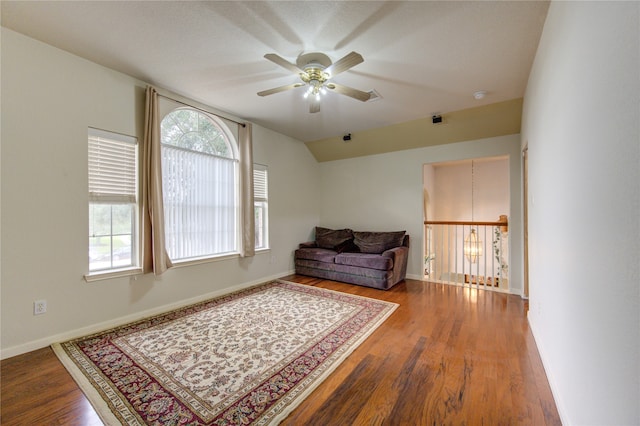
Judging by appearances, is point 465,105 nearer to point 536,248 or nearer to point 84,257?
point 536,248

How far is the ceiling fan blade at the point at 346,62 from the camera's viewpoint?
2.09 metres

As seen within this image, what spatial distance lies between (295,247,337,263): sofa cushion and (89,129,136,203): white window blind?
2892mm

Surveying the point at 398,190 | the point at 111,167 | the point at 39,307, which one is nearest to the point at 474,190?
the point at 398,190

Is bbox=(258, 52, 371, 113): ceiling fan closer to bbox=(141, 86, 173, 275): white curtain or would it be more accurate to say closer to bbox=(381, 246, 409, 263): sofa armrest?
bbox=(141, 86, 173, 275): white curtain

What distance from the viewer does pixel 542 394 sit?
175 centimetres

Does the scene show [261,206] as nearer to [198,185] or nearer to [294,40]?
[198,185]

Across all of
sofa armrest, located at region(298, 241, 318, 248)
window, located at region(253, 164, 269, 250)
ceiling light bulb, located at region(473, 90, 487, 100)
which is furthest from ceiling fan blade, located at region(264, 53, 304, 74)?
sofa armrest, located at region(298, 241, 318, 248)

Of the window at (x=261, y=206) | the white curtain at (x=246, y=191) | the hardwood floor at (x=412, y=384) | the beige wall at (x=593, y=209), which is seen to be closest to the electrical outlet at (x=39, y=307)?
the hardwood floor at (x=412, y=384)

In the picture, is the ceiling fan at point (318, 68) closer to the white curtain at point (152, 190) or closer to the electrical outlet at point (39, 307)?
the white curtain at point (152, 190)

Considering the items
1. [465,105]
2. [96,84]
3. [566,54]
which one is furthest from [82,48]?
[465,105]

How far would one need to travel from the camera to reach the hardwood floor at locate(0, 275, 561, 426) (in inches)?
61.7

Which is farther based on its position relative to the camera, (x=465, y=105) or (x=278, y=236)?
(x=278, y=236)

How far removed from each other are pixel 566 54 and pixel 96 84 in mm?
3972

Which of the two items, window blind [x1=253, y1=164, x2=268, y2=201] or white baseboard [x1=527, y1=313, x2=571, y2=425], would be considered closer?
white baseboard [x1=527, y1=313, x2=571, y2=425]
